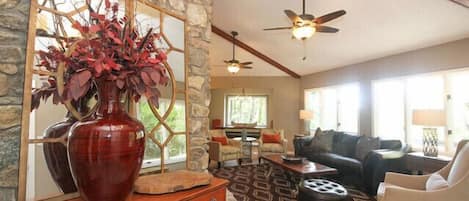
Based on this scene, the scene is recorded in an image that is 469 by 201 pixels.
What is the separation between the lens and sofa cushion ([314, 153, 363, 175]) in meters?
4.82

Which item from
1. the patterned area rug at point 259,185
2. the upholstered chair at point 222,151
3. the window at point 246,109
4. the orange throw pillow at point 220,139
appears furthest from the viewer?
the window at point 246,109

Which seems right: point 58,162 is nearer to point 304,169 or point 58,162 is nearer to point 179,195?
point 179,195

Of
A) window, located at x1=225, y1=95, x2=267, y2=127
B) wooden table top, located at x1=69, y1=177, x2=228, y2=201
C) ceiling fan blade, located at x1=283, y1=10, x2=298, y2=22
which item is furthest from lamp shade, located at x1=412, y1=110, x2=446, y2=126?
window, located at x1=225, y1=95, x2=267, y2=127

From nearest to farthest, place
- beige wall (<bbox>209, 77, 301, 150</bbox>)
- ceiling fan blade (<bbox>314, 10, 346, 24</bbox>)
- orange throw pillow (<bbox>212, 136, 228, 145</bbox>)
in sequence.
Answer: ceiling fan blade (<bbox>314, 10, 346, 24</bbox>) → orange throw pillow (<bbox>212, 136, 228, 145</bbox>) → beige wall (<bbox>209, 77, 301, 150</bbox>)

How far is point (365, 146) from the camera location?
5230 mm

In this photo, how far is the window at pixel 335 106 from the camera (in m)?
7.09

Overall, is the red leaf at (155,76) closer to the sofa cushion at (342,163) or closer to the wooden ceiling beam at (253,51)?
the sofa cushion at (342,163)

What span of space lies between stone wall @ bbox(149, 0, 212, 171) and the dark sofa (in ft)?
10.7

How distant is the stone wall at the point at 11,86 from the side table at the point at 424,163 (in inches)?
186

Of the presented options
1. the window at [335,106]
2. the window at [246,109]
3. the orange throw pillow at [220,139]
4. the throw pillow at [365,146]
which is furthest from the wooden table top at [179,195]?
the window at [246,109]

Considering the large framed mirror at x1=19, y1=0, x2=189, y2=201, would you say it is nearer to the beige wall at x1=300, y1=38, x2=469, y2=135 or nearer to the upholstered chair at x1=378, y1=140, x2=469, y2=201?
the upholstered chair at x1=378, y1=140, x2=469, y2=201

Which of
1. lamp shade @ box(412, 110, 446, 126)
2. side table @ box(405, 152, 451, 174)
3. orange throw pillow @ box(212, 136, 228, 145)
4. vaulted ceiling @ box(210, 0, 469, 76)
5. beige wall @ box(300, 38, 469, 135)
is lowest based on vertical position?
side table @ box(405, 152, 451, 174)

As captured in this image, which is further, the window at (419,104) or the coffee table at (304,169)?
the window at (419,104)

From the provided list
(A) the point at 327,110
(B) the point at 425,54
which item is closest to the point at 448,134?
(B) the point at 425,54
